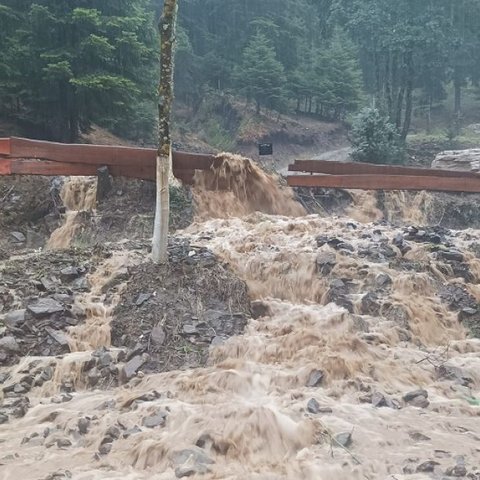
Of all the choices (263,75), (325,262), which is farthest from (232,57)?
(325,262)

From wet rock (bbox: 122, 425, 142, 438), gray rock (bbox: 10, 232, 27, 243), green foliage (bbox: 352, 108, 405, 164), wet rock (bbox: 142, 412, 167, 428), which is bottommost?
wet rock (bbox: 122, 425, 142, 438)

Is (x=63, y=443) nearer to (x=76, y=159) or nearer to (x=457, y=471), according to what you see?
(x=457, y=471)

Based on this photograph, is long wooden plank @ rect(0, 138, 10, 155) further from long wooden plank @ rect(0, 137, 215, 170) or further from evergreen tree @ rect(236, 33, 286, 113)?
evergreen tree @ rect(236, 33, 286, 113)

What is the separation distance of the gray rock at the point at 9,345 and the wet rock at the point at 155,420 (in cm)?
238

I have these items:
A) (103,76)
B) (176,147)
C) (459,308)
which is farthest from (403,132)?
(459,308)

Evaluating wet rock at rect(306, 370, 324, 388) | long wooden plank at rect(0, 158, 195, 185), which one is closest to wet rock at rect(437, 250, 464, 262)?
wet rock at rect(306, 370, 324, 388)

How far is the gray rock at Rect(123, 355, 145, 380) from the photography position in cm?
711

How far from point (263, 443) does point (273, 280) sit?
13.4 feet

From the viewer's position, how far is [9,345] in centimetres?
746

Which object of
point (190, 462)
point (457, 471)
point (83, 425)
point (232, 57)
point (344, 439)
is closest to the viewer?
point (457, 471)

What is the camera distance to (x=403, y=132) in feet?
94.7

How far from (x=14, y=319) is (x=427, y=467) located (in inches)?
216

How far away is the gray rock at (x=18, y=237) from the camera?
11992mm

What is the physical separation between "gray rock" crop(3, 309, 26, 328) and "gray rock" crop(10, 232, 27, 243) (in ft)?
14.3
